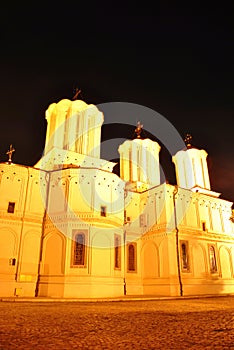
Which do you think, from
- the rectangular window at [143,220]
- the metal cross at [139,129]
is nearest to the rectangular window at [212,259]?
the rectangular window at [143,220]

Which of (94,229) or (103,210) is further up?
(103,210)

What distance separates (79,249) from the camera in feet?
70.9

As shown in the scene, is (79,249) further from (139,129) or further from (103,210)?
(139,129)

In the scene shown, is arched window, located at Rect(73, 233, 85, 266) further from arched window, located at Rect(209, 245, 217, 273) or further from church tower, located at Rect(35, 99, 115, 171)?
arched window, located at Rect(209, 245, 217, 273)

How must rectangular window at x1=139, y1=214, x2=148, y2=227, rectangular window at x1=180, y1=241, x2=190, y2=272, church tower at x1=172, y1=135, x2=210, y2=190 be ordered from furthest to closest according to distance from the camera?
church tower at x1=172, y1=135, x2=210, y2=190 < rectangular window at x1=139, y1=214, x2=148, y2=227 < rectangular window at x1=180, y1=241, x2=190, y2=272

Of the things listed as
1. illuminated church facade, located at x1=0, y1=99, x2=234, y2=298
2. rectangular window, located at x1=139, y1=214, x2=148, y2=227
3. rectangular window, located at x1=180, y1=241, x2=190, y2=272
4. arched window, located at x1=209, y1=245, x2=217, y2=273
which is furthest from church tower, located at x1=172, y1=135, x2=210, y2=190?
rectangular window, located at x1=180, y1=241, x2=190, y2=272

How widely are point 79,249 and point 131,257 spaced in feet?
23.8

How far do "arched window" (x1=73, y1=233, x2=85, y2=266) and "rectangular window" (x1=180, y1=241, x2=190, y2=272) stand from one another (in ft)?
32.9

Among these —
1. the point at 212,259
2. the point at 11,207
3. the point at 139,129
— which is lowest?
the point at 212,259

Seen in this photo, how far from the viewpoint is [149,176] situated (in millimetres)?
35906

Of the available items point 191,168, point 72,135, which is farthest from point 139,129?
point 72,135

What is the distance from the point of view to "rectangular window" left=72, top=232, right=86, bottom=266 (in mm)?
21203

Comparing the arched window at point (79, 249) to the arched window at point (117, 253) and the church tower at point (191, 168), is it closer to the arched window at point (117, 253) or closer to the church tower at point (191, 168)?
the arched window at point (117, 253)

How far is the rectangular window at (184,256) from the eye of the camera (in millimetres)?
26031
